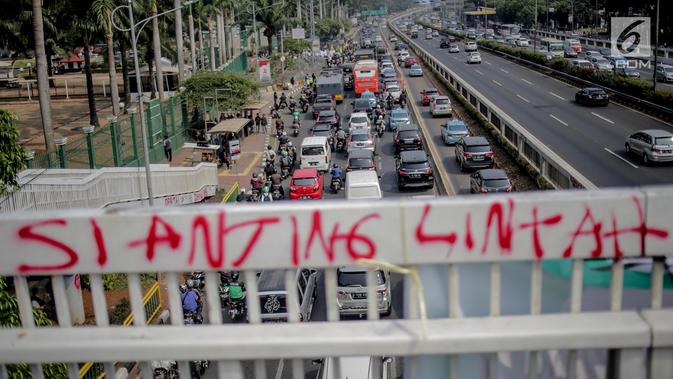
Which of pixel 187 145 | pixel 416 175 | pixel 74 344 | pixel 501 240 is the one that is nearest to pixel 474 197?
pixel 501 240

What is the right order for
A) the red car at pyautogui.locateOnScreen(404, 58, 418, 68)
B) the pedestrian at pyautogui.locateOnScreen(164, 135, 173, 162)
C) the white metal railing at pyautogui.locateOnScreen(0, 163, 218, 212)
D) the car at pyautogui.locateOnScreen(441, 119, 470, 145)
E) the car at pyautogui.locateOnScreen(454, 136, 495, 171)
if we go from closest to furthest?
the white metal railing at pyautogui.locateOnScreen(0, 163, 218, 212) → the car at pyautogui.locateOnScreen(454, 136, 495, 171) → the pedestrian at pyautogui.locateOnScreen(164, 135, 173, 162) → the car at pyautogui.locateOnScreen(441, 119, 470, 145) → the red car at pyautogui.locateOnScreen(404, 58, 418, 68)

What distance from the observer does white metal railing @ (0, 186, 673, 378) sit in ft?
10.5

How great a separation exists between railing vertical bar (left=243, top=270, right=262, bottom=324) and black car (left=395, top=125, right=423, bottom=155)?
109 feet

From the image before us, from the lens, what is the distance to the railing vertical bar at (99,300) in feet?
11.2

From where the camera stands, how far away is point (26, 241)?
341 centimetres

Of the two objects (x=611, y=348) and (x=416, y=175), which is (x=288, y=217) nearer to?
(x=611, y=348)

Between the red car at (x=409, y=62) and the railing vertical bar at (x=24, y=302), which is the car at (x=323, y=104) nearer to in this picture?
the red car at (x=409, y=62)

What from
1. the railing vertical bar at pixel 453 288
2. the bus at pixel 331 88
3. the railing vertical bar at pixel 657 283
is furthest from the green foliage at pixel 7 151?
the bus at pixel 331 88

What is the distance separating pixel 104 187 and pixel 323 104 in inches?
1138

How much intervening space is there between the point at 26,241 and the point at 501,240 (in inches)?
90.6

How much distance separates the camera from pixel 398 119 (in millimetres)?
43750

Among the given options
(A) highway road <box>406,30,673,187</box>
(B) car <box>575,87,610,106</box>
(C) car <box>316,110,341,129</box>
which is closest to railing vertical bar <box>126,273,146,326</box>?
(A) highway road <box>406,30,673,187</box>

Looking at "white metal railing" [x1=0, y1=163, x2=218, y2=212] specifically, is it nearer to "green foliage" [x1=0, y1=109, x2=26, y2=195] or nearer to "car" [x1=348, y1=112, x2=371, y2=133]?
"green foliage" [x1=0, y1=109, x2=26, y2=195]

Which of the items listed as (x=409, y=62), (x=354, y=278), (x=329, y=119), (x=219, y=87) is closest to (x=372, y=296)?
(x=354, y=278)
